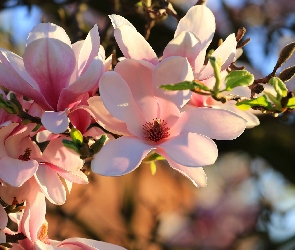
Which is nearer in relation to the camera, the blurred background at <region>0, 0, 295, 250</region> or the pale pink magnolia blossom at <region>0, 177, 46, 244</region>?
the pale pink magnolia blossom at <region>0, 177, 46, 244</region>

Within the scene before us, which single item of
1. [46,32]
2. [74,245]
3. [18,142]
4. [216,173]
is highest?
[46,32]

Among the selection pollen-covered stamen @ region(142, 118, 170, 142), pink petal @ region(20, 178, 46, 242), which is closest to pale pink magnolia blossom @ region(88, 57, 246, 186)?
pollen-covered stamen @ region(142, 118, 170, 142)

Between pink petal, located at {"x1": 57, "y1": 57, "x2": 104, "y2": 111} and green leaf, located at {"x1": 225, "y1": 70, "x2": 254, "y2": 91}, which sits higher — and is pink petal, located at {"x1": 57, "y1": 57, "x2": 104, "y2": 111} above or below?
below

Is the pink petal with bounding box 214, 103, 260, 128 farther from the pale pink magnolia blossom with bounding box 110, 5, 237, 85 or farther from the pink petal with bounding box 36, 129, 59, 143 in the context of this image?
the pink petal with bounding box 36, 129, 59, 143

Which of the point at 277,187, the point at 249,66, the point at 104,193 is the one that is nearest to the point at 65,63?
the point at 249,66

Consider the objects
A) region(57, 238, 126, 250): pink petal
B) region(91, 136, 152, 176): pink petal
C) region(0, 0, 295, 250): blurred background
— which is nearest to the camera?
region(91, 136, 152, 176): pink petal

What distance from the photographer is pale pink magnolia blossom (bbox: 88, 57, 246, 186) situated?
0.53 meters

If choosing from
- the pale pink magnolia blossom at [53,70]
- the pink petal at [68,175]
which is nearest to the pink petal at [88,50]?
the pale pink magnolia blossom at [53,70]

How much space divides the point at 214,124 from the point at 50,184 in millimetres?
176

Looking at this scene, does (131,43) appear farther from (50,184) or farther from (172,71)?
(50,184)

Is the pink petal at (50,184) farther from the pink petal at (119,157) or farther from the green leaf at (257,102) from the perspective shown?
the green leaf at (257,102)

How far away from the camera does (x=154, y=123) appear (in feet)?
1.92

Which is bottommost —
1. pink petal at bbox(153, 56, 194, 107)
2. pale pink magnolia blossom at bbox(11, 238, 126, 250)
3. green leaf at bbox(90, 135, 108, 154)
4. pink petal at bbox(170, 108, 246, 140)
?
pale pink magnolia blossom at bbox(11, 238, 126, 250)

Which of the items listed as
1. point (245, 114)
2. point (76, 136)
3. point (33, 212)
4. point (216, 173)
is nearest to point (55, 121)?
point (76, 136)
